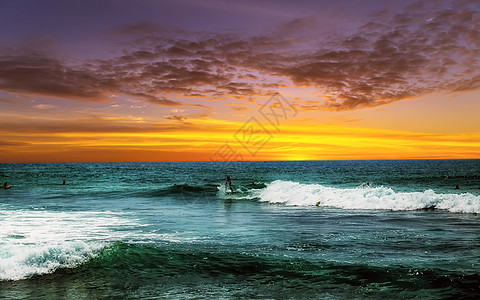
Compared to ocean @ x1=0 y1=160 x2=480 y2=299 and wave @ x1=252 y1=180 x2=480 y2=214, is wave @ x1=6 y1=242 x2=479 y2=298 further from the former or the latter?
wave @ x1=252 y1=180 x2=480 y2=214

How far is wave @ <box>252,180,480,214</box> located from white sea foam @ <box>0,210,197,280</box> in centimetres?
1476

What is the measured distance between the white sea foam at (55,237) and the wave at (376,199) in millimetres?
14763

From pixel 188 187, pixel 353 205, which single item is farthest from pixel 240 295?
pixel 188 187

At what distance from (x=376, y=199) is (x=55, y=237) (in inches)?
811

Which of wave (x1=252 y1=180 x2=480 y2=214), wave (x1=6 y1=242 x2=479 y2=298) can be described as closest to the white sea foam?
wave (x1=6 y1=242 x2=479 y2=298)

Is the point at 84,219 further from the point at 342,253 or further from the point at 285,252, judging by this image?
the point at 342,253

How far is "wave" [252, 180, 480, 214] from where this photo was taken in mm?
23531

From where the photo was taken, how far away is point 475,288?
834 cm

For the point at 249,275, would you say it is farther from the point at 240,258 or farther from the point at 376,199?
the point at 376,199

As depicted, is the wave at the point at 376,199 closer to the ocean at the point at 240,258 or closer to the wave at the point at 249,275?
the ocean at the point at 240,258

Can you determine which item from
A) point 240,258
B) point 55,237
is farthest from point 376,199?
point 55,237

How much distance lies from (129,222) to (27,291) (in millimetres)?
10638

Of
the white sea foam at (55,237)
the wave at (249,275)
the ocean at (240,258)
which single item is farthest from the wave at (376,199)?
the wave at (249,275)

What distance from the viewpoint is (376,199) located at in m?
26.5
